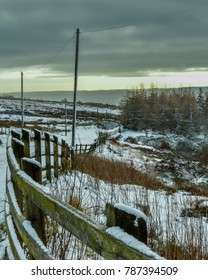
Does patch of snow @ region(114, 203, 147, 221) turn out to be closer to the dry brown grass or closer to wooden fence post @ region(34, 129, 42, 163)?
the dry brown grass

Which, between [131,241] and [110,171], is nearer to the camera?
[131,241]

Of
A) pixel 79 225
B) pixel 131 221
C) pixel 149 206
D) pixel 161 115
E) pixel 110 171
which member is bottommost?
pixel 161 115

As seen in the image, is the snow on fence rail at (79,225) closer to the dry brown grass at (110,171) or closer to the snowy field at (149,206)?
the snowy field at (149,206)

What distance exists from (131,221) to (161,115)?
82.7 m

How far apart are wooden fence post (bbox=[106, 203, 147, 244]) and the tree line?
74290mm

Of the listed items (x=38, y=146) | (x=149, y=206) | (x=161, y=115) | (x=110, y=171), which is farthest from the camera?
(x=161, y=115)

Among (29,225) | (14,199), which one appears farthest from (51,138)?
(29,225)

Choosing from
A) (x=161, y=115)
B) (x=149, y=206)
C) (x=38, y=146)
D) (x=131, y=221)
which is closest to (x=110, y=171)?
(x=149, y=206)

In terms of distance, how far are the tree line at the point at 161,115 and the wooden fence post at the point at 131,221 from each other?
74290mm

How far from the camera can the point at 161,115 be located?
8338 centimetres

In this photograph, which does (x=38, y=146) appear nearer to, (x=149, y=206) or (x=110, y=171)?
(x=110, y=171)
